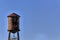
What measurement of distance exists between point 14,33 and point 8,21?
199 cm

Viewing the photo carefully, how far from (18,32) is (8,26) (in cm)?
187

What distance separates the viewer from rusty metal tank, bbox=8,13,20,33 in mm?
161500

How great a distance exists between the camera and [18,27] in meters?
162

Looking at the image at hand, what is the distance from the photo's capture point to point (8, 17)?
16162cm

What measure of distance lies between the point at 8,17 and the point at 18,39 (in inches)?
130

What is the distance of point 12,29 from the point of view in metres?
162

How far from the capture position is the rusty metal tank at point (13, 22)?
161500 mm

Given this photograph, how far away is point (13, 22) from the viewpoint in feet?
530

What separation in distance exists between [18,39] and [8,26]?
2.39 metres

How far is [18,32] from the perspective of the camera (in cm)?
16275

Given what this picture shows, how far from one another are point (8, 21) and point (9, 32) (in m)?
1.55

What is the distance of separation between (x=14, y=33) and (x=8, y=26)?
155cm

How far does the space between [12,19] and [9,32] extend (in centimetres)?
187

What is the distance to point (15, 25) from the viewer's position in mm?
161625
